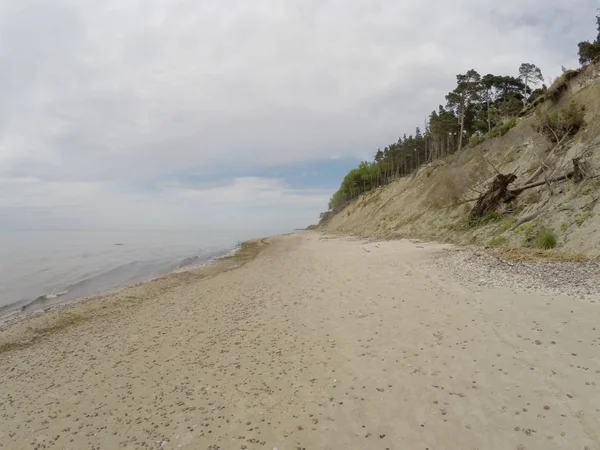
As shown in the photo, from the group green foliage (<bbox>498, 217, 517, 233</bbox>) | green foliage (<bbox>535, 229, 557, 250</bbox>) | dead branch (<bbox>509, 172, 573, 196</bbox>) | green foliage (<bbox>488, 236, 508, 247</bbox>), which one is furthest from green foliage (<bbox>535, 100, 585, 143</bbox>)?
green foliage (<bbox>535, 229, 557, 250</bbox>)

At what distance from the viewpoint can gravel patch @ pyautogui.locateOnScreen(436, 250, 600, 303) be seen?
27.2ft

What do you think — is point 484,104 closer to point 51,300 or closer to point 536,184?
point 536,184

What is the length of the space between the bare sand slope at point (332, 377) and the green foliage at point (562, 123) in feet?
51.2

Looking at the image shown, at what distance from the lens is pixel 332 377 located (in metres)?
5.68

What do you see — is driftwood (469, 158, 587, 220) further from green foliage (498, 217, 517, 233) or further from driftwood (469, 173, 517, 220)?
green foliage (498, 217, 517, 233)

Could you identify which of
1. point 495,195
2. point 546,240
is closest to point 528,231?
point 546,240

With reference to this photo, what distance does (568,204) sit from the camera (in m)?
14.0

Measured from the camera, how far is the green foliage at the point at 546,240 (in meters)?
12.7

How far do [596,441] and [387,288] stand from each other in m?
7.01

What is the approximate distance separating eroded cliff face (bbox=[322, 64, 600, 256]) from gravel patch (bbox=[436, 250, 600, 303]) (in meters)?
1.99

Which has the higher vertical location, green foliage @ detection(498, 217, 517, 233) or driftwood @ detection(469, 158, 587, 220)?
driftwood @ detection(469, 158, 587, 220)

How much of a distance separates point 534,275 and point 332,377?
7418 mm

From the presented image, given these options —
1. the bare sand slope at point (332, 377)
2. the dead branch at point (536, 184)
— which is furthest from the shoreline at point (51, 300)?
the dead branch at point (536, 184)

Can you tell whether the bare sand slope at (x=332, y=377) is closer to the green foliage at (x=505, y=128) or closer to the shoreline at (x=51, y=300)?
the shoreline at (x=51, y=300)
